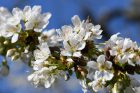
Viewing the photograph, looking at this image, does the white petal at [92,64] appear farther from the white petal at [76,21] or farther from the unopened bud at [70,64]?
the white petal at [76,21]

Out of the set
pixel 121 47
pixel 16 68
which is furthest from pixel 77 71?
pixel 16 68

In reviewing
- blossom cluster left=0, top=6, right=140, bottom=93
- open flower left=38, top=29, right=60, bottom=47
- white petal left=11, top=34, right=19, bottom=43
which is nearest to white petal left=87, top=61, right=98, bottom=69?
blossom cluster left=0, top=6, right=140, bottom=93

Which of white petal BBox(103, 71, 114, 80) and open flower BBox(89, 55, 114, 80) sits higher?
open flower BBox(89, 55, 114, 80)

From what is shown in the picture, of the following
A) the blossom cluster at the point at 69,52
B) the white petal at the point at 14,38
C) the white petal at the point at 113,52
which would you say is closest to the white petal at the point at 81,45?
the blossom cluster at the point at 69,52

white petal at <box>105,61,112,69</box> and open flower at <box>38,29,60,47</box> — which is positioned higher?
open flower at <box>38,29,60,47</box>

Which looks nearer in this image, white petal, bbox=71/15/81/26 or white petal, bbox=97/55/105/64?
white petal, bbox=97/55/105/64

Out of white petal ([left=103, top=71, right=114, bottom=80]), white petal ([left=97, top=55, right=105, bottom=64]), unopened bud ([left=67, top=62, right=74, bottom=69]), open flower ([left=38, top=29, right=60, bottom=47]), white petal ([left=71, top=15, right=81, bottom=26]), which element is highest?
white petal ([left=71, top=15, right=81, bottom=26])

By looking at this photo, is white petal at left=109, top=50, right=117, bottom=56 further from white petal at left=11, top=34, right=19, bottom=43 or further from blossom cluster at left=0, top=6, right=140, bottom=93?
white petal at left=11, top=34, right=19, bottom=43

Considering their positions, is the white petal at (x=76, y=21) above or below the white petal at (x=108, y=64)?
above

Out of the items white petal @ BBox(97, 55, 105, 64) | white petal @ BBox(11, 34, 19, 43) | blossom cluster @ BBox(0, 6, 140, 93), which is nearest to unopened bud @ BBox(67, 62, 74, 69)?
blossom cluster @ BBox(0, 6, 140, 93)

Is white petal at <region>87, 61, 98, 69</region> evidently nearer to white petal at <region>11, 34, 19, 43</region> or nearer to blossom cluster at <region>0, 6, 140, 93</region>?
blossom cluster at <region>0, 6, 140, 93</region>
